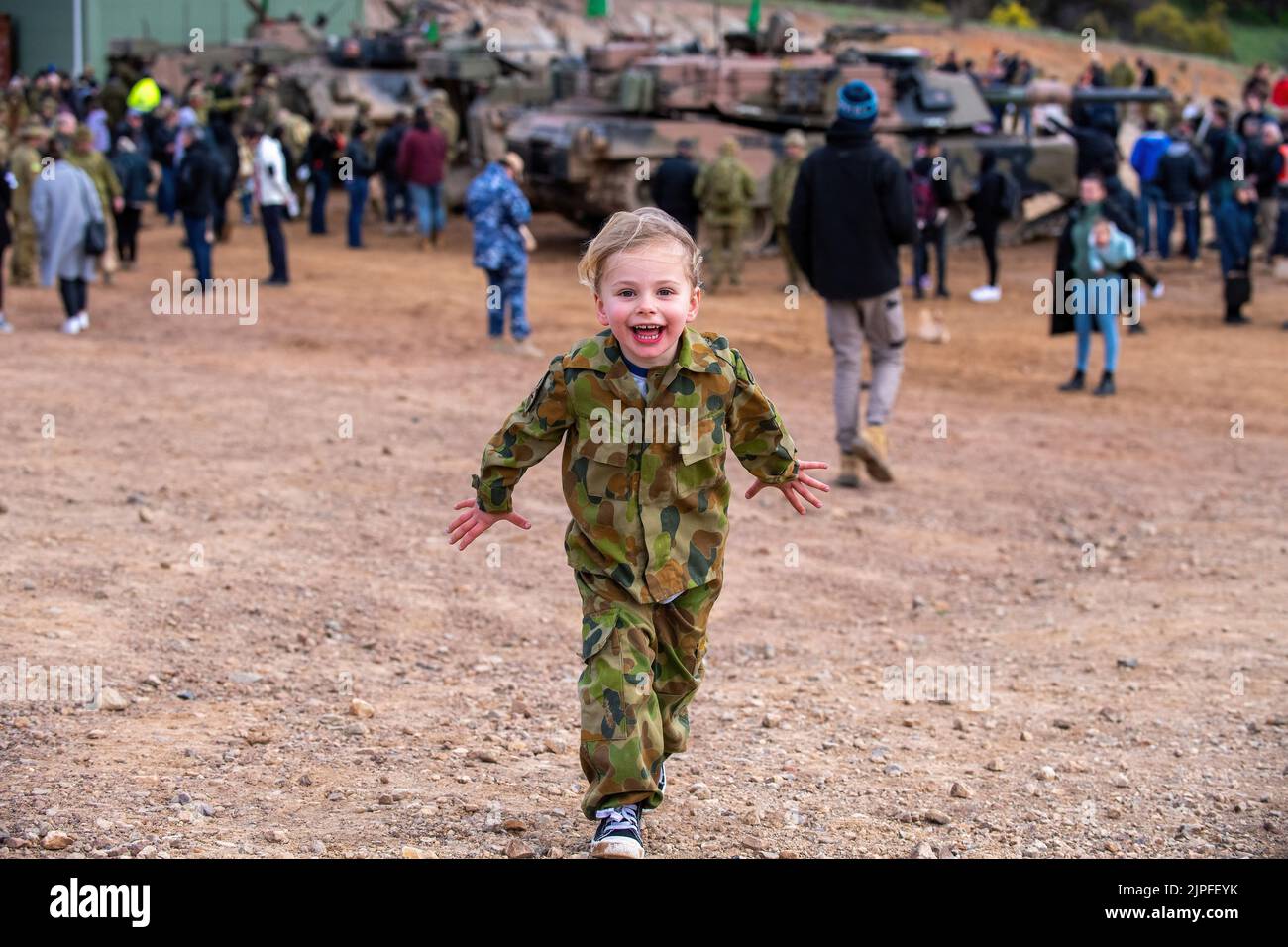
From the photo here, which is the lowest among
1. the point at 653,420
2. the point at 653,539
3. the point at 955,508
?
the point at 955,508

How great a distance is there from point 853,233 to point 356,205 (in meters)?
13.3

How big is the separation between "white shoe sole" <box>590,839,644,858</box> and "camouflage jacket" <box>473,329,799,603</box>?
1.82 feet

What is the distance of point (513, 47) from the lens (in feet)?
88.0

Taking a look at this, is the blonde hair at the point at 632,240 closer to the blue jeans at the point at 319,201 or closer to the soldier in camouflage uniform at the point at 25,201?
the soldier in camouflage uniform at the point at 25,201

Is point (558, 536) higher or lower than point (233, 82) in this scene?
lower

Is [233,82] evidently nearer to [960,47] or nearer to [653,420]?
[960,47]

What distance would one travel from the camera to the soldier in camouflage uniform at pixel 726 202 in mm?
17391

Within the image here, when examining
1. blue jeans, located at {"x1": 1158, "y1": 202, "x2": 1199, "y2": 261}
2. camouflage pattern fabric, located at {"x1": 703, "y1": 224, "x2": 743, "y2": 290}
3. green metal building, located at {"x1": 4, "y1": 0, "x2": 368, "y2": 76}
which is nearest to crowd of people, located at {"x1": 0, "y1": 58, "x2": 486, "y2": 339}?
camouflage pattern fabric, located at {"x1": 703, "y1": 224, "x2": 743, "y2": 290}

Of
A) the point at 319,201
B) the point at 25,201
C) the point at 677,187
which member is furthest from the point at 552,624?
the point at 319,201

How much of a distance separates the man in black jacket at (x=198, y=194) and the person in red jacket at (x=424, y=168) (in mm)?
4687

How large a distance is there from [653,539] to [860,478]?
18.7ft

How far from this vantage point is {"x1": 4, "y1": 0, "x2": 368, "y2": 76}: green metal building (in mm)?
37000
